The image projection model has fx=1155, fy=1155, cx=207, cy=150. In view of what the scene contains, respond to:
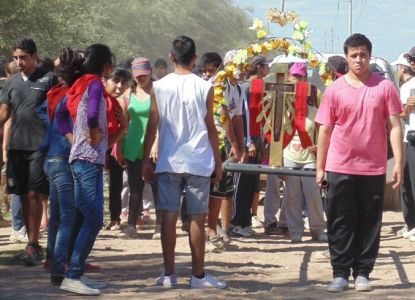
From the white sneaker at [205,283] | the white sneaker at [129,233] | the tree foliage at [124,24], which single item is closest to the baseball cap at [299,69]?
the white sneaker at [129,233]

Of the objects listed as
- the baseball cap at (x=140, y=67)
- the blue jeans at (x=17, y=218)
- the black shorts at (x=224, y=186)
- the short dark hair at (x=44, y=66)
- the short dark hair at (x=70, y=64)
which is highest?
the baseball cap at (x=140, y=67)

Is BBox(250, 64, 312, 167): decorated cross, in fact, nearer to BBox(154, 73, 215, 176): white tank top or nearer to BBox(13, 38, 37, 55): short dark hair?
BBox(13, 38, 37, 55): short dark hair

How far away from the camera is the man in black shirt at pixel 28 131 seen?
10.6 meters

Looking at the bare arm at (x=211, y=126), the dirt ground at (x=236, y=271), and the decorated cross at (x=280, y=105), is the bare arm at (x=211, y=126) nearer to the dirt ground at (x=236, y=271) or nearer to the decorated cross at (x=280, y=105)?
the dirt ground at (x=236, y=271)

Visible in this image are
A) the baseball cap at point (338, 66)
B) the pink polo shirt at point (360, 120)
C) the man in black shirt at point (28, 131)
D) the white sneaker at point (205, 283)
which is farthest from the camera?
the baseball cap at point (338, 66)

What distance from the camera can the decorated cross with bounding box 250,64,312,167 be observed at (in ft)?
37.2

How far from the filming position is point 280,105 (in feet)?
37.3

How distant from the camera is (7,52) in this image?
1230 inches

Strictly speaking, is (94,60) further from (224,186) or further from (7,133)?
(7,133)

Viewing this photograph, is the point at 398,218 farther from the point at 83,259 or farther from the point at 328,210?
the point at 83,259

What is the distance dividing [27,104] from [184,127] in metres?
2.58

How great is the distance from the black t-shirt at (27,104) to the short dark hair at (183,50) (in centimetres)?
208

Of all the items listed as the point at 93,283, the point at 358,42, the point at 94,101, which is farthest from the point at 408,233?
the point at 94,101

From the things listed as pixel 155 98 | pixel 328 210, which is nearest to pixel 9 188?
pixel 155 98
